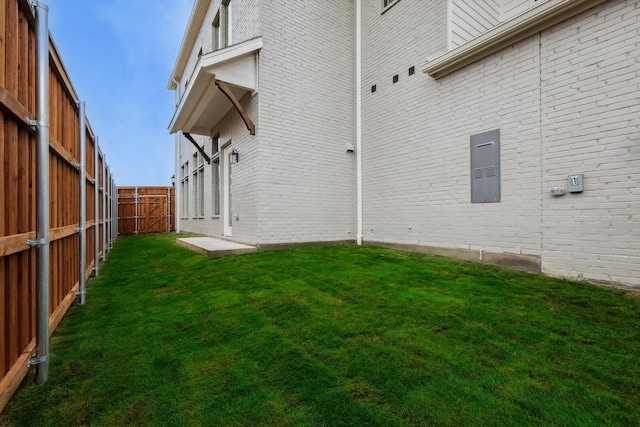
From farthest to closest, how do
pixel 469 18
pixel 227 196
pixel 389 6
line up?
pixel 227 196, pixel 389 6, pixel 469 18

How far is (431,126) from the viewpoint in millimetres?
5406

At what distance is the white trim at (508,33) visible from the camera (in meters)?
3.69

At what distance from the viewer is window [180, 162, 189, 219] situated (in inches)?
492

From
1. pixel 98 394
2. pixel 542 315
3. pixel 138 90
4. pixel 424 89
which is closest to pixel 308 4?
pixel 424 89

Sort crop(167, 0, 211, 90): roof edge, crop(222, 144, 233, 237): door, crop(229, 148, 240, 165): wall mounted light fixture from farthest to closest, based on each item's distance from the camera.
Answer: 1. crop(167, 0, 211, 90): roof edge
2. crop(222, 144, 233, 237): door
3. crop(229, 148, 240, 165): wall mounted light fixture

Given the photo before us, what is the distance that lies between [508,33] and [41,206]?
18.0 ft

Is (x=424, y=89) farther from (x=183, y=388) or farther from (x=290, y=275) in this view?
(x=183, y=388)

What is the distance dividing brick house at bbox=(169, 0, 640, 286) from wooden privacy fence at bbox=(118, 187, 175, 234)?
23.6ft

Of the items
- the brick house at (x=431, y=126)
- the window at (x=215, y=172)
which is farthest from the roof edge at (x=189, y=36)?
the window at (x=215, y=172)

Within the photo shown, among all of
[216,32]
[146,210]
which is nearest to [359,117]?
[216,32]

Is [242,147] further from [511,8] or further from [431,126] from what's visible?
[511,8]

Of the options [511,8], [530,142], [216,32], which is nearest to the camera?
[530,142]

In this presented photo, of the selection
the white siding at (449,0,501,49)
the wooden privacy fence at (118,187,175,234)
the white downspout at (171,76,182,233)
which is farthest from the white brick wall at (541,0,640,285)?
the wooden privacy fence at (118,187,175,234)

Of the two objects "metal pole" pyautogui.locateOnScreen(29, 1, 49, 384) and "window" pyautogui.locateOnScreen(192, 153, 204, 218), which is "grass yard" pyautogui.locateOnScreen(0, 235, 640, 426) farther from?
"window" pyautogui.locateOnScreen(192, 153, 204, 218)
